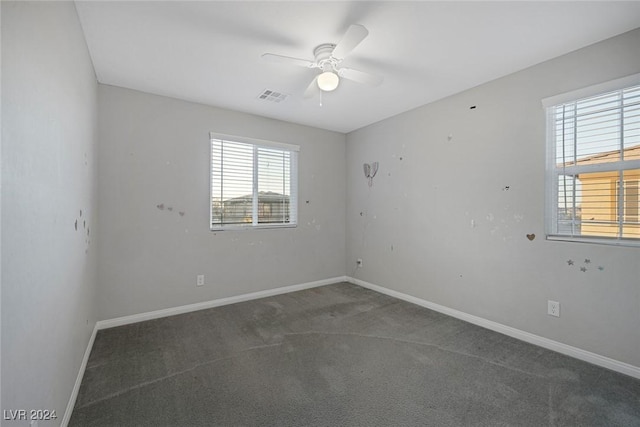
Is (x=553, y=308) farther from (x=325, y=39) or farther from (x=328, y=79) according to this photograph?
(x=325, y=39)

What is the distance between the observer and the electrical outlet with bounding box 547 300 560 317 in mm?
2412

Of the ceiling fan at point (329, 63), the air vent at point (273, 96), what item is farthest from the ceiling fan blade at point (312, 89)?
the air vent at point (273, 96)

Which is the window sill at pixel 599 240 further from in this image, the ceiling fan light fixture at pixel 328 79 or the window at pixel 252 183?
the window at pixel 252 183

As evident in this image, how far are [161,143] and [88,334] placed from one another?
1.97 meters

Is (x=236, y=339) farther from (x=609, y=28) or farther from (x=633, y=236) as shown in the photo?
(x=609, y=28)

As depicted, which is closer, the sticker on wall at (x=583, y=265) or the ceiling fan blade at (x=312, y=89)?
the sticker on wall at (x=583, y=265)

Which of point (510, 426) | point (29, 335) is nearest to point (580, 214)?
point (510, 426)

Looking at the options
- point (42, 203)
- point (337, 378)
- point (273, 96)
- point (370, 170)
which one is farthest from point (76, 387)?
point (370, 170)

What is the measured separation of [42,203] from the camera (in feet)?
4.10

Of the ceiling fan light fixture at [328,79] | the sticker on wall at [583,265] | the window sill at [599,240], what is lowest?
the sticker on wall at [583,265]

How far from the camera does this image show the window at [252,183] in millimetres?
3557

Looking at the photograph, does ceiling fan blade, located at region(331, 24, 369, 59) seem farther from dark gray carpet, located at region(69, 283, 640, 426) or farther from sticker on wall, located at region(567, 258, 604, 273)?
sticker on wall, located at region(567, 258, 604, 273)

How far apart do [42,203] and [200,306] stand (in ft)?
8.00

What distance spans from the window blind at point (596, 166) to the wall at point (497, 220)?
0.12 metres
